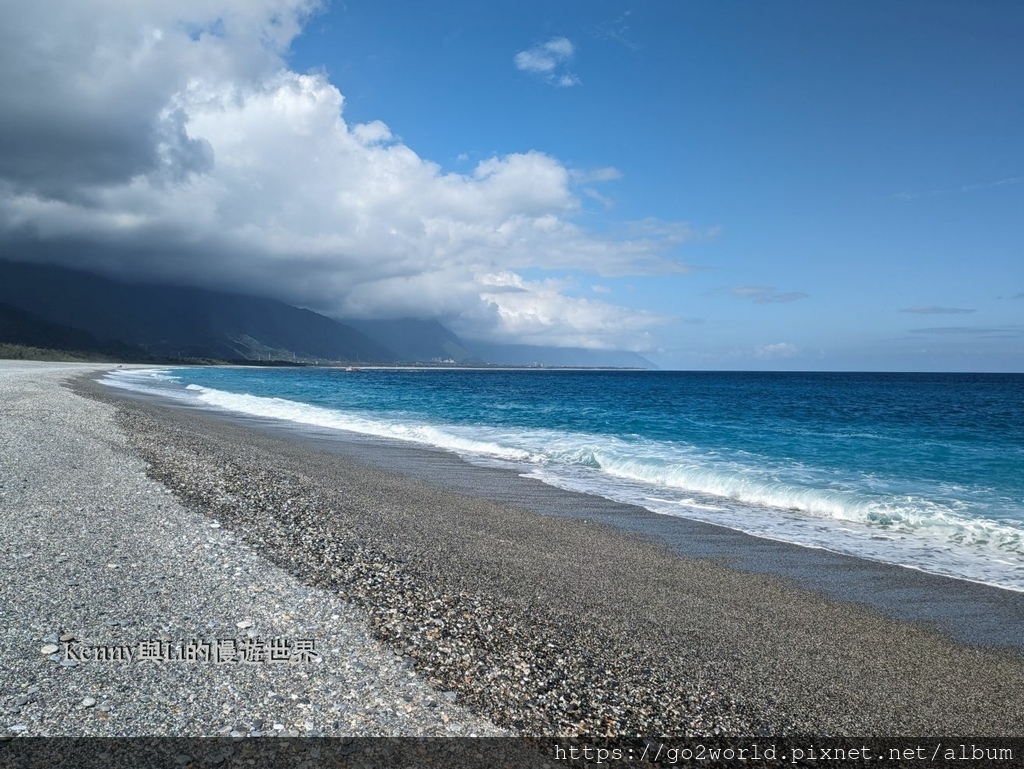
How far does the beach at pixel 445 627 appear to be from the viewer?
13.6 feet

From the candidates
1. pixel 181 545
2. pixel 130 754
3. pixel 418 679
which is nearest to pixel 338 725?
pixel 418 679

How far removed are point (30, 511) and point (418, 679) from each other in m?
6.96

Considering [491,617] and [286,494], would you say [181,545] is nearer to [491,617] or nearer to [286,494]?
[286,494]

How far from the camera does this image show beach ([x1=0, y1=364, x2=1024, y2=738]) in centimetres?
413

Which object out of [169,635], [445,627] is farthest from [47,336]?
[445,627]

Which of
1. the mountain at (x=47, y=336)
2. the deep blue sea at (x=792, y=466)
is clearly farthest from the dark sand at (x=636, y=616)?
the mountain at (x=47, y=336)

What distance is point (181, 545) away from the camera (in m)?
7.23

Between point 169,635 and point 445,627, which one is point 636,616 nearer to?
A: point 445,627

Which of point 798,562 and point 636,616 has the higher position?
point 636,616

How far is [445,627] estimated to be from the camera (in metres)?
5.40

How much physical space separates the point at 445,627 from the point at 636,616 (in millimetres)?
2202

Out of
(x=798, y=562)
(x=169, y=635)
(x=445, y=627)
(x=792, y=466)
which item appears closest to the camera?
(x=169, y=635)

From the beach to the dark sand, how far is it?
0.10ft

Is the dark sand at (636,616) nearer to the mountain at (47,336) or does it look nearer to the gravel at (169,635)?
the gravel at (169,635)
